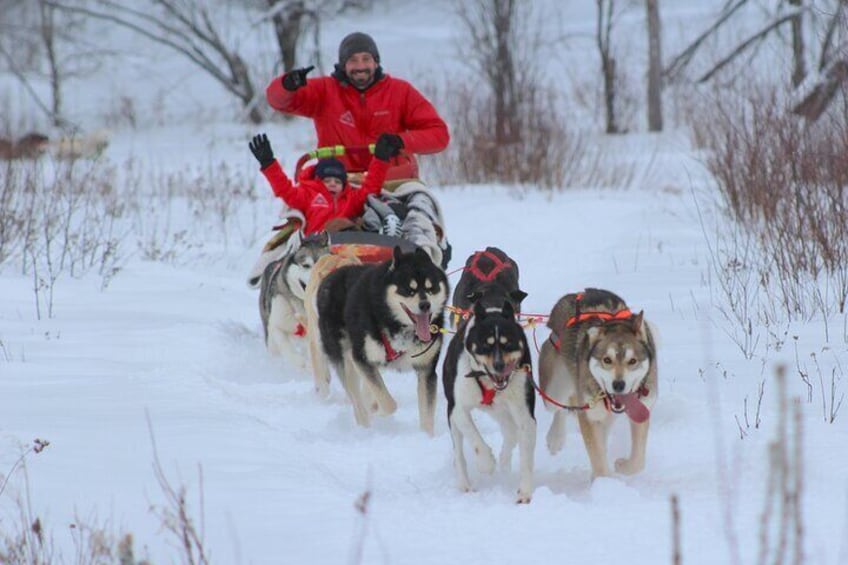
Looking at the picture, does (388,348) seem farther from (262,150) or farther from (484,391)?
(262,150)

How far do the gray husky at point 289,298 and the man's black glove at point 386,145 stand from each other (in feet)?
1.74

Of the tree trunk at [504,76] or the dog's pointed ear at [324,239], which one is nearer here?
the dog's pointed ear at [324,239]

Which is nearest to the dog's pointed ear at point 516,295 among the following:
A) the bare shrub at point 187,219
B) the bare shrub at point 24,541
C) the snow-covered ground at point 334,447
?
the snow-covered ground at point 334,447

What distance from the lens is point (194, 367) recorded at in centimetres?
610

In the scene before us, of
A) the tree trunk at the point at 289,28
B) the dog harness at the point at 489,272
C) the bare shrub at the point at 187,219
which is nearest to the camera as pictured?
the dog harness at the point at 489,272

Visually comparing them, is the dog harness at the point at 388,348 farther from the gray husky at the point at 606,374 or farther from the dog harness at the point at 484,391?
the dog harness at the point at 484,391

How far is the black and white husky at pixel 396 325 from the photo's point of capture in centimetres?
512

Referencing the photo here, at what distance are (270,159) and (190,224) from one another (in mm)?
5750

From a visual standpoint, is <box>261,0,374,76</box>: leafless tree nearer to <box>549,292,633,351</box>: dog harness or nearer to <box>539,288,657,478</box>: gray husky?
<box>549,292,633,351</box>: dog harness

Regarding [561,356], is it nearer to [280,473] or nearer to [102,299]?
[280,473]

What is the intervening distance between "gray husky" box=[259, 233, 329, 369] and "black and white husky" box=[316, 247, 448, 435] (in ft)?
2.94

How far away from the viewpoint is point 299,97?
6.86 meters

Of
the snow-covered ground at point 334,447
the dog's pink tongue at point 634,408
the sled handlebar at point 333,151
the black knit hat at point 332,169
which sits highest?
the sled handlebar at point 333,151

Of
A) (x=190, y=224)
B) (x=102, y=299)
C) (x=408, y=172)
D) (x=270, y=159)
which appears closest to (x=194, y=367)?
(x=270, y=159)
